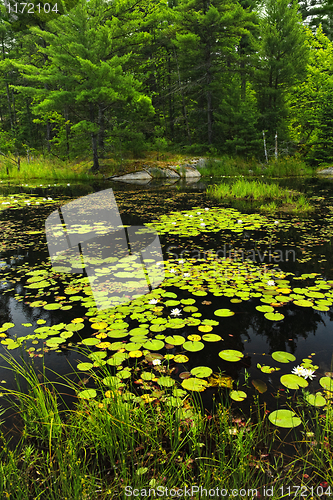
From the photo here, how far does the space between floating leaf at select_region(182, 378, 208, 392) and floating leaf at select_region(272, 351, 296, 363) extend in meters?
0.57

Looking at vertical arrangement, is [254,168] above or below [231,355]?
above

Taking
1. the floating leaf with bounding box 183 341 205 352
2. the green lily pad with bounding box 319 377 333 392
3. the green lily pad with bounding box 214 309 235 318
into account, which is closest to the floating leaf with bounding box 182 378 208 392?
the floating leaf with bounding box 183 341 205 352

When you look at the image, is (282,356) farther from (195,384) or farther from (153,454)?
(153,454)

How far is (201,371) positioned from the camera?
1948mm

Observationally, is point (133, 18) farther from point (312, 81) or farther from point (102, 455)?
point (102, 455)

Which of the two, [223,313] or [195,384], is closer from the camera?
[195,384]

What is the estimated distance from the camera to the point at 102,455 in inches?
54.5

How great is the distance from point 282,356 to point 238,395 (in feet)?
1.80

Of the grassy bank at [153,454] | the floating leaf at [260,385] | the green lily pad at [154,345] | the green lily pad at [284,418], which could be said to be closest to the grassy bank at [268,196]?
the green lily pad at [154,345]

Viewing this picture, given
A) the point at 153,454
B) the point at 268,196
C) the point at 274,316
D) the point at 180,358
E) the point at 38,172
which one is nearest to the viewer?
the point at 153,454

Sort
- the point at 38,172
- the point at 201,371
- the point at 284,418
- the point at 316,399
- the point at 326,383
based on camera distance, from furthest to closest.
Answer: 1. the point at 38,172
2. the point at 201,371
3. the point at 326,383
4. the point at 316,399
5. the point at 284,418

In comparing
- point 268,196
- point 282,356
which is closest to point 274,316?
point 282,356

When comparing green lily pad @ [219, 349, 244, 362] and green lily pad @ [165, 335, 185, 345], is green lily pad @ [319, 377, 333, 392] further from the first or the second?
green lily pad @ [165, 335, 185, 345]

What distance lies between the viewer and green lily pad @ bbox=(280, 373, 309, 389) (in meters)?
1.78
